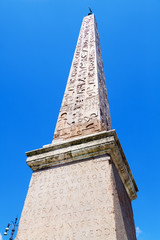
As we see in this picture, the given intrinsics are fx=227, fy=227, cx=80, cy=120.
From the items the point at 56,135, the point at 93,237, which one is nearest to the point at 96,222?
the point at 93,237

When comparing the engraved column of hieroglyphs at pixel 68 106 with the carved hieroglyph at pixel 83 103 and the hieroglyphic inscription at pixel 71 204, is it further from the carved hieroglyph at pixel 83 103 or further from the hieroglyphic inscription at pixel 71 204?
the hieroglyphic inscription at pixel 71 204

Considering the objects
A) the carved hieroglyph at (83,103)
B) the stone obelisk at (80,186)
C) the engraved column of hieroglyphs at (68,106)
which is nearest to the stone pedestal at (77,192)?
the stone obelisk at (80,186)

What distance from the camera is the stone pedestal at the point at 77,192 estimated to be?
226 cm

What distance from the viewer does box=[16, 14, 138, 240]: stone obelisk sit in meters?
2.28

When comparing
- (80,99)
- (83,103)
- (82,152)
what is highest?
(80,99)

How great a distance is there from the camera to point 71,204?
2496mm

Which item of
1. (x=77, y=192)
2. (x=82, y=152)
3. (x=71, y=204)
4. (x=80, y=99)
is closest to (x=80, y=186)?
(x=77, y=192)

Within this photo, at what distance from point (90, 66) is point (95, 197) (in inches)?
127

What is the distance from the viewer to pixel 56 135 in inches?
142

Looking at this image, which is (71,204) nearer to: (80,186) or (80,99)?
(80,186)

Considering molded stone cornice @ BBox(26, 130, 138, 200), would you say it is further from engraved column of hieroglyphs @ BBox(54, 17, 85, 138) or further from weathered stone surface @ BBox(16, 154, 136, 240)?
engraved column of hieroglyphs @ BBox(54, 17, 85, 138)

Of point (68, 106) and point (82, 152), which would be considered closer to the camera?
point (82, 152)

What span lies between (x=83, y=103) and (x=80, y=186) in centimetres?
172

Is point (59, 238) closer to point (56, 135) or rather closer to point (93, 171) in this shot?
point (93, 171)
